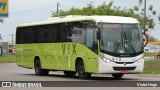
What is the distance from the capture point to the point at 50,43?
31.5 meters

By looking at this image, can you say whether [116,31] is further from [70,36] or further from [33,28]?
[33,28]

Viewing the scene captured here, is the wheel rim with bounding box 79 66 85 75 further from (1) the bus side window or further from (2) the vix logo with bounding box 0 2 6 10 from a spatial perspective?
(2) the vix logo with bounding box 0 2 6 10

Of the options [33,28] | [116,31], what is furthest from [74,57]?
[33,28]

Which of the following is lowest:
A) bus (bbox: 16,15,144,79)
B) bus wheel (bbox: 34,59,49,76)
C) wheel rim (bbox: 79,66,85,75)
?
bus wheel (bbox: 34,59,49,76)

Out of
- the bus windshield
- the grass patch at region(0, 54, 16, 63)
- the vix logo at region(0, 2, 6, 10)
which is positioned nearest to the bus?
the bus windshield

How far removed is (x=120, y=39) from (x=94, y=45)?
1255 mm

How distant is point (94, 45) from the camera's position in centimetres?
2655

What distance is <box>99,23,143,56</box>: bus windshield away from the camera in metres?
26.2

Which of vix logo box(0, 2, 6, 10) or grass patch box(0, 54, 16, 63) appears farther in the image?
grass patch box(0, 54, 16, 63)

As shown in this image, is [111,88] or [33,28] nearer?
[111,88]

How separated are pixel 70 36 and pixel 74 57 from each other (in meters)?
1.23

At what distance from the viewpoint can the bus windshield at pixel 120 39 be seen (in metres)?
26.2

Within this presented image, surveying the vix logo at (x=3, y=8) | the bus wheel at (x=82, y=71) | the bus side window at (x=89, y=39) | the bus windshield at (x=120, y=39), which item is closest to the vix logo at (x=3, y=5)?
the vix logo at (x=3, y=8)

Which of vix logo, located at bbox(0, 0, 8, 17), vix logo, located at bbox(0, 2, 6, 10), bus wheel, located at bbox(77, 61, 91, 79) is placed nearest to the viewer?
bus wheel, located at bbox(77, 61, 91, 79)
